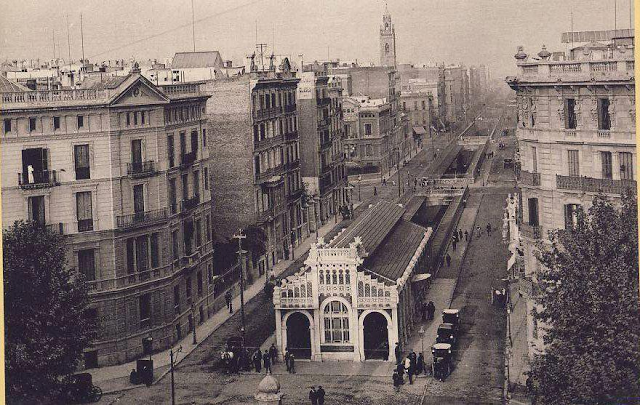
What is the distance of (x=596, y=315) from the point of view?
102 feet

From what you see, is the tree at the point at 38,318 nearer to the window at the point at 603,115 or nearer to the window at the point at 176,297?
the window at the point at 176,297

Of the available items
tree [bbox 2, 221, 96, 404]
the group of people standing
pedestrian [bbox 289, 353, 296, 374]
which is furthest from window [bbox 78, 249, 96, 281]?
the group of people standing

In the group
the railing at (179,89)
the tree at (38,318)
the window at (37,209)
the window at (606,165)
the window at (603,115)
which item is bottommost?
the tree at (38,318)

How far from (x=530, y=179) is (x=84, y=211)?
67.7ft

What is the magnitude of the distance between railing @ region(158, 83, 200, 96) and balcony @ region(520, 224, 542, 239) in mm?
19510

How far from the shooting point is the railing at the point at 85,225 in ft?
155

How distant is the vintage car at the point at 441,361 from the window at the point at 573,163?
9.23 m

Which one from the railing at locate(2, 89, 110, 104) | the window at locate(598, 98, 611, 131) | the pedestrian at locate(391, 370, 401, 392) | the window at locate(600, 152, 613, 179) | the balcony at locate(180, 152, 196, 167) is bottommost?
the pedestrian at locate(391, 370, 401, 392)

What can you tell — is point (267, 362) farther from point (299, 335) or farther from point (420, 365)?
point (420, 365)

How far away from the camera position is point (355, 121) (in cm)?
12138

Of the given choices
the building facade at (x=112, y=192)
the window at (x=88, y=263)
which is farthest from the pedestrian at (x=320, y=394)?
the window at (x=88, y=263)

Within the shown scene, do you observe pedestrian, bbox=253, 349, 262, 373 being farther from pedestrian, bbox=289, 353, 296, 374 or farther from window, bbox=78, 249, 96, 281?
window, bbox=78, 249, 96, 281

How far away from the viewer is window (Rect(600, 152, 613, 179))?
41.8 meters

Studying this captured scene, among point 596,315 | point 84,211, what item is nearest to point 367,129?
point 84,211
